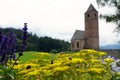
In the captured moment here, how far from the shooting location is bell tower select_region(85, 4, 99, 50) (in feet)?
328

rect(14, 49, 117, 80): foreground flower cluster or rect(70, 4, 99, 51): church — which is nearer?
rect(14, 49, 117, 80): foreground flower cluster

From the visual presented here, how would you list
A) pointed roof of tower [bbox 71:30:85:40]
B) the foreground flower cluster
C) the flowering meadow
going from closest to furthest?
the flowering meadow, the foreground flower cluster, pointed roof of tower [bbox 71:30:85:40]

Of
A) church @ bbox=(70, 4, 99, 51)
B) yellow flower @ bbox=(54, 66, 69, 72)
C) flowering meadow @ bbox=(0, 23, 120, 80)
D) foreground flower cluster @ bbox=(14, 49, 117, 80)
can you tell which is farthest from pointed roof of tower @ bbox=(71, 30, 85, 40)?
→ yellow flower @ bbox=(54, 66, 69, 72)

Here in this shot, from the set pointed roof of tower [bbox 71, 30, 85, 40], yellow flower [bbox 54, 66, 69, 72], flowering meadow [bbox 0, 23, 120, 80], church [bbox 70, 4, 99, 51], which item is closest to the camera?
flowering meadow [bbox 0, 23, 120, 80]

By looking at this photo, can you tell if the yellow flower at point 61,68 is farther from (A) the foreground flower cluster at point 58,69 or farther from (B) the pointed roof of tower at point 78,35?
(B) the pointed roof of tower at point 78,35

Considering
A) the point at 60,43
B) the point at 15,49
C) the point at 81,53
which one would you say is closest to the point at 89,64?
the point at 81,53

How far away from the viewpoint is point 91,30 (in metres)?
101

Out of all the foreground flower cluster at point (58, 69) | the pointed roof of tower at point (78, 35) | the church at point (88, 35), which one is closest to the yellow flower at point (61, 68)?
the foreground flower cluster at point (58, 69)

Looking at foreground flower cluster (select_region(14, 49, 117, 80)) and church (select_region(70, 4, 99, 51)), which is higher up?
church (select_region(70, 4, 99, 51))

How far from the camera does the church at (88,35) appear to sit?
99.9m

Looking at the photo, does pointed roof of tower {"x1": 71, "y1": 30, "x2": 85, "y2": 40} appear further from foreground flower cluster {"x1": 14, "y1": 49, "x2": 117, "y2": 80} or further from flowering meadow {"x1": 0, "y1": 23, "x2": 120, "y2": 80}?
foreground flower cluster {"x1": 14, "y1": 49, "x2": 117, "y2": 80}

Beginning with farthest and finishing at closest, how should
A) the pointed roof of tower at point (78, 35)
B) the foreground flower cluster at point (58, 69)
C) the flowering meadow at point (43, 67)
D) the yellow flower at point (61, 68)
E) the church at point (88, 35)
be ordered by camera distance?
the pointed roof of tower at point (78, 35) < the church at point (88, 35) < the foreground flower cluster at point (58, 69) < the yellow flower at point (61, 68) < the flowering meadow at point (43, 67)

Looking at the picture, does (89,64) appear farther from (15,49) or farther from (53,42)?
(53,42)

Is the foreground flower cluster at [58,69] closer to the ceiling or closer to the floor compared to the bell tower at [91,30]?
closer to the floor
